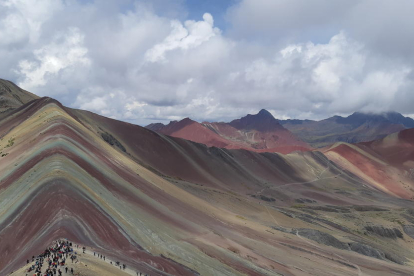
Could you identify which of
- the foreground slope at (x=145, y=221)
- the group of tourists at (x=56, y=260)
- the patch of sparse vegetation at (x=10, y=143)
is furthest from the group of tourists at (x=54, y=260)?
the patch of sparse vegetation at (x=10, y=143)

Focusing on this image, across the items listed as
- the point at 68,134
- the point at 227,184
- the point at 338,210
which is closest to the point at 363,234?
the point at 338,210

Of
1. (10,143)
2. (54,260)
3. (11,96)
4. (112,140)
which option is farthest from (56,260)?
(11,96)

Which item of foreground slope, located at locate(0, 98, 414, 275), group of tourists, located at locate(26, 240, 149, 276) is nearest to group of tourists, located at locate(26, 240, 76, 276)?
group of tourists, located at locate(26, 240, 149, 276)

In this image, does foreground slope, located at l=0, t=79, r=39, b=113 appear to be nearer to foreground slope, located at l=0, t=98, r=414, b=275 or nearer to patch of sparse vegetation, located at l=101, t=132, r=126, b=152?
foreground slope, located at l=0, t=98, r=414, b=275

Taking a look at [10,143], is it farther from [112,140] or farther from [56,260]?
[56,260]

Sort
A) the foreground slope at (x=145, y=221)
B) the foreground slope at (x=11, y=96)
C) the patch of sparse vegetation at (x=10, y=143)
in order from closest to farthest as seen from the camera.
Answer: the foreground slope at (x=145, y=221)
the patch of sparse vegetation at (x=10, y=143)
the foreground slope at (x=11, y=96)

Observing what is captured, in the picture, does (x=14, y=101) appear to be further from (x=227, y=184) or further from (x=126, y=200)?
(x=126, y=200)

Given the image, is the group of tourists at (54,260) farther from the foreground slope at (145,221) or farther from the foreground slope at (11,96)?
the foreground slope at (11,96)

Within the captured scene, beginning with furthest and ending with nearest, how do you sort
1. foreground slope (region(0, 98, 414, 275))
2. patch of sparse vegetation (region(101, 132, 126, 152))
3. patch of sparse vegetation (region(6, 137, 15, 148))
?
1. patch of sparse vegetation (region(101, 132, 126, 152))
2. patch of sparse vegetation (region(6, 137, 15, 148))
3. foreground slope (region(0, 98, 414, 275))
